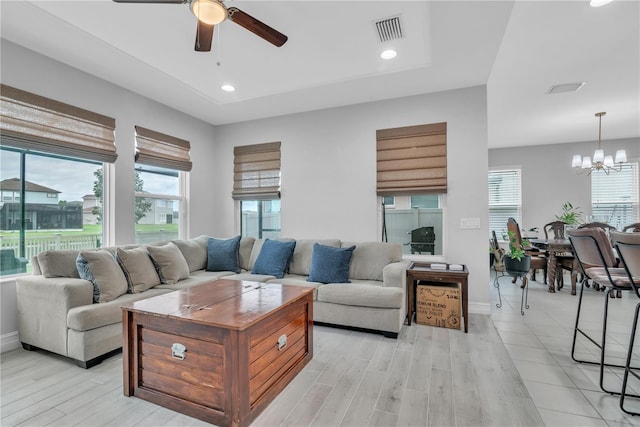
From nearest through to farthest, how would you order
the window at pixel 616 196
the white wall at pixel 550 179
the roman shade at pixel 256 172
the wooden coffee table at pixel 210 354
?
1. the wooden coffee table at pixel 210 354
2. the roman shade at pixel 256 172
3. the window at pixel 616 196
4. the white wall at pixel 550 179

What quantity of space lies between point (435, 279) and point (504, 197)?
17.2ft

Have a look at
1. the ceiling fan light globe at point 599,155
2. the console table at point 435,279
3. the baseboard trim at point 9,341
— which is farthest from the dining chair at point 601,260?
the baseboard trim at point 9,341

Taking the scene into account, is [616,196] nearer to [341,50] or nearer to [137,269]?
[341,50]

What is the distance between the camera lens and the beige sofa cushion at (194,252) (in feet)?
12.9

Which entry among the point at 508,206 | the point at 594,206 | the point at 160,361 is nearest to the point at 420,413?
the point at 160,361

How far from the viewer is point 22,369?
93.6 inches

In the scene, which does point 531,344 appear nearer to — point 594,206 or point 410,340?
point 410,340

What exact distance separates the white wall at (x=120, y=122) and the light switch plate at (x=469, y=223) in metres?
3.91

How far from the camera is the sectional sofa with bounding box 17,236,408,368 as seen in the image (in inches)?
96.7

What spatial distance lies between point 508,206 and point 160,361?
774 cm

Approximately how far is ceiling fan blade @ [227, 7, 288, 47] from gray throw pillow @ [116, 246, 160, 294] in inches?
94.7

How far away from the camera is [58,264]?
2717 mm

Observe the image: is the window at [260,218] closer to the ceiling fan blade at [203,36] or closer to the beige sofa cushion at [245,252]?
the beige sofa cushion at [245,252]

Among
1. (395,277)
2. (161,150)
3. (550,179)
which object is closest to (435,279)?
(395,277)
